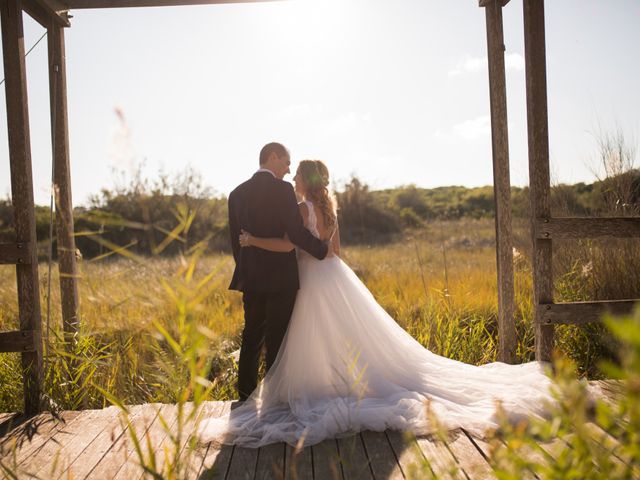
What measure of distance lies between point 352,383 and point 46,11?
372 centimetres

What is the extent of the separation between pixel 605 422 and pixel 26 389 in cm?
395

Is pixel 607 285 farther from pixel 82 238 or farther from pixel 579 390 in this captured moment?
pixel 82 238

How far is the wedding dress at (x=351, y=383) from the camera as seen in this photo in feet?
10.0

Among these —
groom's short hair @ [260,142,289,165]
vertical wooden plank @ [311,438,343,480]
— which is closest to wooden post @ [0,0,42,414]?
groom's short hair @ [260,142,289,165]

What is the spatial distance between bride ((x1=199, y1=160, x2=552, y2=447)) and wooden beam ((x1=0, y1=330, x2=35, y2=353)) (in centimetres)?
147

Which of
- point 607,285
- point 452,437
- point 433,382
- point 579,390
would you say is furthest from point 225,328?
point 579,390

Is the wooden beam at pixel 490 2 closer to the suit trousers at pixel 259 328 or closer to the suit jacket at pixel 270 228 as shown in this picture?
the suit jacket at pixel 270 228

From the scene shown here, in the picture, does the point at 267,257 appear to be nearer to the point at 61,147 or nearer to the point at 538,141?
the point at 61,147

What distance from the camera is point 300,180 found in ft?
13.3

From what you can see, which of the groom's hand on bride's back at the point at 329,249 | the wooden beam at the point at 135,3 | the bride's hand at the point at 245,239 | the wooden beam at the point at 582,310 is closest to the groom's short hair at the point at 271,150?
the bride's hand at the point at 245,239

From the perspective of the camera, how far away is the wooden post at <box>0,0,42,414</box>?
3.76m

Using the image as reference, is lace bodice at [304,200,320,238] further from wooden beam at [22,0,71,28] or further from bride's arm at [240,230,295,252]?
wooden beam at [22,0,71,28]

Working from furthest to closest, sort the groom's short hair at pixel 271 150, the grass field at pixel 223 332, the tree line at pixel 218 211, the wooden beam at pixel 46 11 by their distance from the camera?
the wooden beam at pixel 46 11 < the grass field at pixel 223 332 < the groom's short hair at pixel 271 150 < the tree line at pixel 218 211

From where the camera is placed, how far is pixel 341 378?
Result: 3.26 meters
